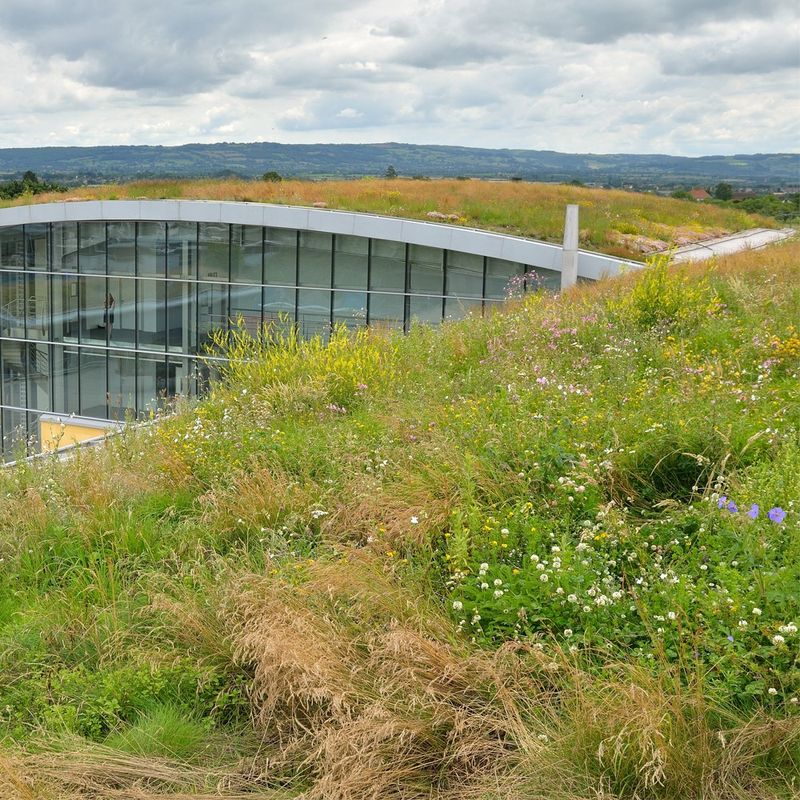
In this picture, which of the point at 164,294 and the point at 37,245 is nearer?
the point at 164,294

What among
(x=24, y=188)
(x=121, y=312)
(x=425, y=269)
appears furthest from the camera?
(x=24, y=188)

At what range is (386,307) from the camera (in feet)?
82.7

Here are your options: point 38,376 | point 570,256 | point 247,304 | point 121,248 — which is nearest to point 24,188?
point 38,376

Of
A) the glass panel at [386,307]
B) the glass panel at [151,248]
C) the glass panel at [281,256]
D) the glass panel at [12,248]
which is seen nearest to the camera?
the glass panel at [386,307]

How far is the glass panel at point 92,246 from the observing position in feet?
92.4

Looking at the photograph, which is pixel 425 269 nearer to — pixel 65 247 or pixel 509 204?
pixel 509 204

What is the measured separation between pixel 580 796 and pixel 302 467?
3.80m

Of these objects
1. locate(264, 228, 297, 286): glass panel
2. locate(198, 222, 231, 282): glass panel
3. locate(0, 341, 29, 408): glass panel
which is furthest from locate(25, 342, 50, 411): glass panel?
locate(264, 228, 297, 286): glass panel

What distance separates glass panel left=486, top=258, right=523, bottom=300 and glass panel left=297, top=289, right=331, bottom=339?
179 inches

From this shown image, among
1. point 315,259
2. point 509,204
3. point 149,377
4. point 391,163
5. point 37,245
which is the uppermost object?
point 391,163

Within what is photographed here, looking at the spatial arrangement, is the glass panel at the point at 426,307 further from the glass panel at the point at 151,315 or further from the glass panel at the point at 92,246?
the glass panel at the point at 92,246

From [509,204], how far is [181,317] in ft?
32.7

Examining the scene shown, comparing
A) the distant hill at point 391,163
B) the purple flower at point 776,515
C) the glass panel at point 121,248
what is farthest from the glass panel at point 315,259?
the purple flower at point 776,515

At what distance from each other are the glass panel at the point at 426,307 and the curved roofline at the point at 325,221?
1.45 m
